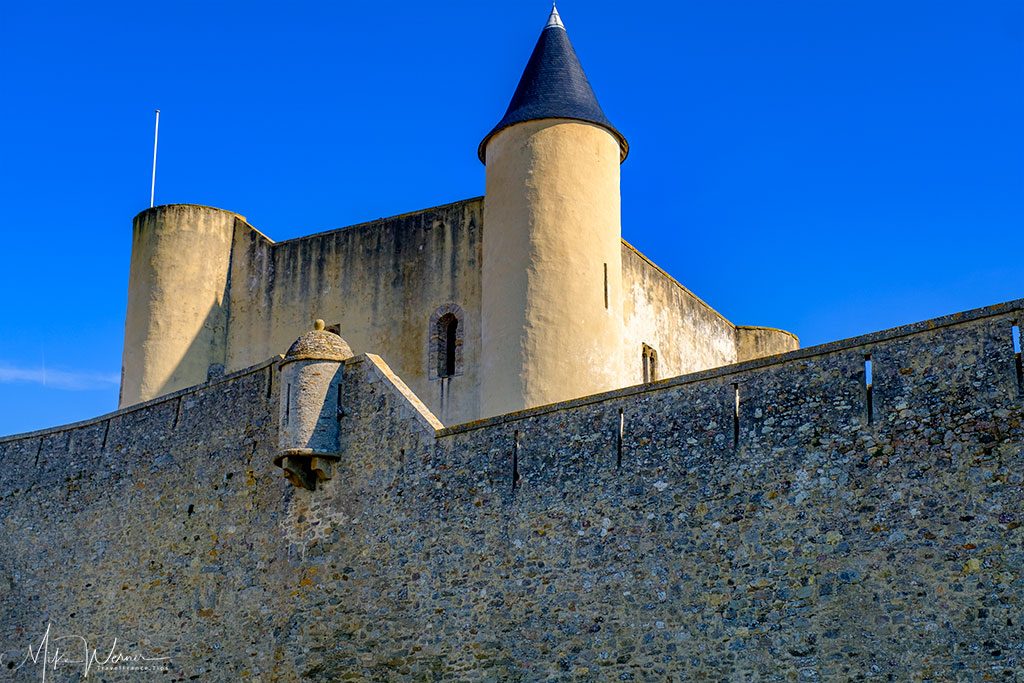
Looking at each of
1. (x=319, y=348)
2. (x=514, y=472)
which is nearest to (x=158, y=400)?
(x=319, y=348)

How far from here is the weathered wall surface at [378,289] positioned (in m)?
25.7

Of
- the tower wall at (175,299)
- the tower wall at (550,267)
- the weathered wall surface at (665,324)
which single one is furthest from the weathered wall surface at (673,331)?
the tower wall at (175,299)

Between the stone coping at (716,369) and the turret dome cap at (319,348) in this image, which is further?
the turret dome cap at (319,348)

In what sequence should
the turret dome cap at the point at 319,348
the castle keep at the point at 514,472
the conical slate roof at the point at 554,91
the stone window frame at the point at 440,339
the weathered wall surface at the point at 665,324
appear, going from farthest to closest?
the weathered wall surface at the point at 665,324 < the stone window frame at the point at 440,339 < the conical slate roof at the point at 554,91 < the turret dome cap at the point at 319,348 < the castle keep at the point at 514,472

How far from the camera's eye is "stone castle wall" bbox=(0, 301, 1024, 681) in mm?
13455

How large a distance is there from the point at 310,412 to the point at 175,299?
10.3 m

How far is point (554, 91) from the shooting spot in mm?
24516

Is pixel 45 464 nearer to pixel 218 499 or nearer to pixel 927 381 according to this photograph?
pixel 218 499

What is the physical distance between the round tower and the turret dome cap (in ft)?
11.8

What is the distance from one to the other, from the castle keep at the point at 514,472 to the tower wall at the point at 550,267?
0.05 meters

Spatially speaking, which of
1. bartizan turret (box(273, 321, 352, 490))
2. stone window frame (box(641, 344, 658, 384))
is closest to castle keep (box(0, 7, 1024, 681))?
bartizan turret (box(273, 321, 352, 490))

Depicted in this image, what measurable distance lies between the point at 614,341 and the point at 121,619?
9.14 m

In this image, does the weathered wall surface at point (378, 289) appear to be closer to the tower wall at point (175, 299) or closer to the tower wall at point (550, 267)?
Answer: the tower wall at point (175, 299)

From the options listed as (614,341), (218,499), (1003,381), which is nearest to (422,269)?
(614,341)
